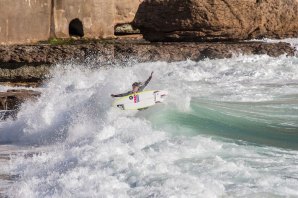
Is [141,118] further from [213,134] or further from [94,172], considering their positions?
[94,172]

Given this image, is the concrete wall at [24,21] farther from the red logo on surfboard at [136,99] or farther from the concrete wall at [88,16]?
the red logo on surfboard at [136,99]

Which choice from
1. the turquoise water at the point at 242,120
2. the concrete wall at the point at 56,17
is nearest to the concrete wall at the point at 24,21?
the concrete wall at the point at 56,17

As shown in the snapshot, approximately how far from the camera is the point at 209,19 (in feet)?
65.1

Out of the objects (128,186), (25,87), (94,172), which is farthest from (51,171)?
(25,87)

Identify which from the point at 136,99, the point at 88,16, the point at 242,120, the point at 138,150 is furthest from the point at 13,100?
the point at 88,16

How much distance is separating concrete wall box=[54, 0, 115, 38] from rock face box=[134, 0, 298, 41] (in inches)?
53.1

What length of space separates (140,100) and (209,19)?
9.51 metres

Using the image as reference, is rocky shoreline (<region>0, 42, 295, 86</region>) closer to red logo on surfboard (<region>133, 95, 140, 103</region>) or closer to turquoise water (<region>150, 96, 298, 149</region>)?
turquoise water (<region>150, 96, 298, 149</region>)

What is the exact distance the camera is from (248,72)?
16.2 meters

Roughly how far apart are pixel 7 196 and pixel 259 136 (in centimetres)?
407

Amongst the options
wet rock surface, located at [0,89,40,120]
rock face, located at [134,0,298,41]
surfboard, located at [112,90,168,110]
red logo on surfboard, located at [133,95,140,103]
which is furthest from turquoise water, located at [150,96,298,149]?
rock face, located at [134,0,298,41]

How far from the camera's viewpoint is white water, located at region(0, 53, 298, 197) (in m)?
6.65

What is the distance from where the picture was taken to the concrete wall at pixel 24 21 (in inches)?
685

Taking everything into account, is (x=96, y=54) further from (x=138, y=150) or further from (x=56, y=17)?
(x=138, y=150)
